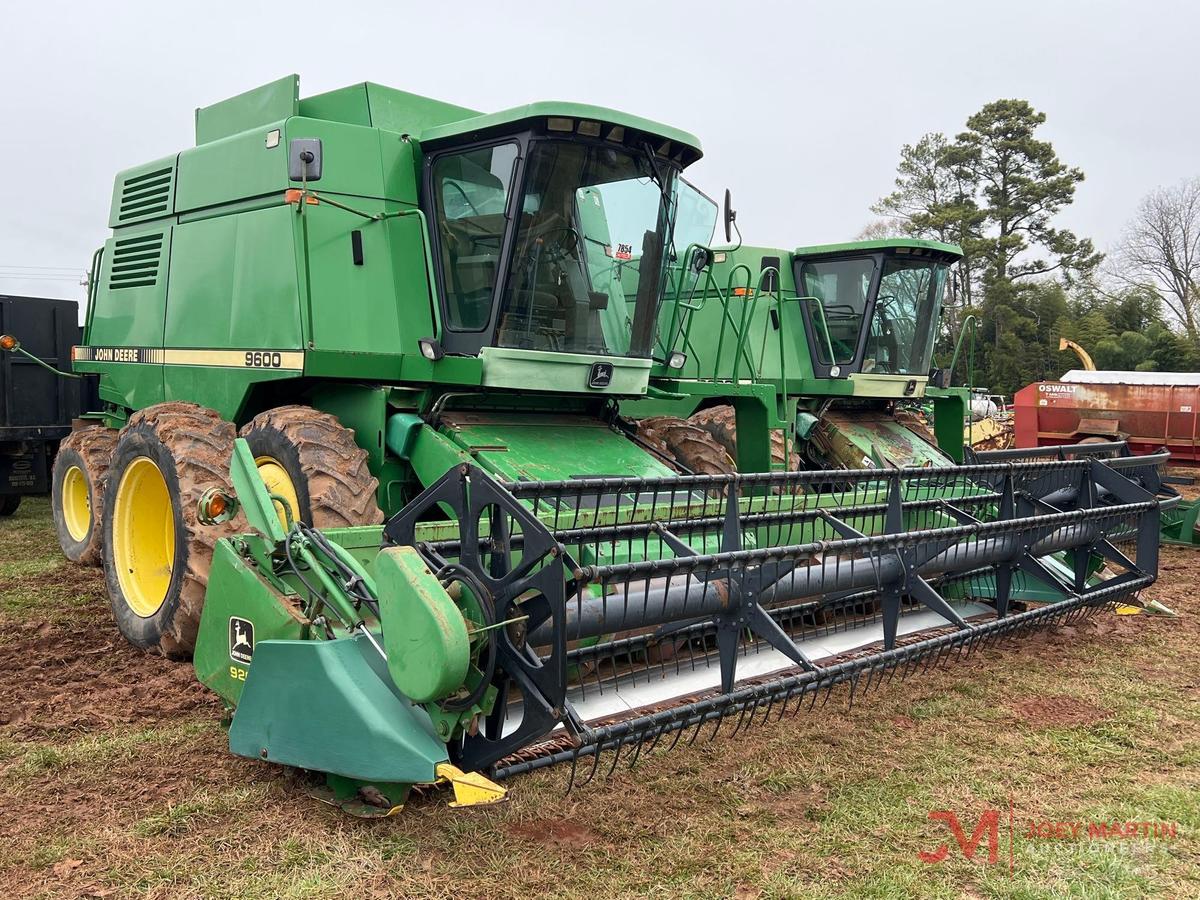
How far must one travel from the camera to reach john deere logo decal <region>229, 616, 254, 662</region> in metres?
2.96

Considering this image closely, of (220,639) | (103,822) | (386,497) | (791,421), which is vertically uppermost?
(791,421)

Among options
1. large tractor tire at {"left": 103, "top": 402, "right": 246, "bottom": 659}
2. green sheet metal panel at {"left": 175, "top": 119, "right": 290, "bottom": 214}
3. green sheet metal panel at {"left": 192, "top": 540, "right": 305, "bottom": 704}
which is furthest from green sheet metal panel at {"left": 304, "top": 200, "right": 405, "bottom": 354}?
green sheet metal panel at {"left": 192, "top": 540, "right": 305, "bottom": 704}

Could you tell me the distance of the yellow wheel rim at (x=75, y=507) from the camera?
648cm

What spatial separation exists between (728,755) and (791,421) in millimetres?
4202

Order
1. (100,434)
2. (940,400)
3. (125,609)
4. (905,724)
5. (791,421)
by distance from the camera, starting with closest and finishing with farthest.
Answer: (905,724) < (125,609) < (100,434) < (791,421) < (940,400)

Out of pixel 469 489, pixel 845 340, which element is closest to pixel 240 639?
pixel 469 489

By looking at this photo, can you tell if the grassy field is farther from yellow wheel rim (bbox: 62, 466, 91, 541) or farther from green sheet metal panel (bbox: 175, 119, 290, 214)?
yellow wheel rim (bbox: 62, 466, 91, 541)

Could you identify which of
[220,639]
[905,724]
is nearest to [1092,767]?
[905,724]

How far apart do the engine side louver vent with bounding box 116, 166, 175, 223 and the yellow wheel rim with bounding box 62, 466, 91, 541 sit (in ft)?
5.81

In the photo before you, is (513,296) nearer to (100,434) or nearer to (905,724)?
(905,724)

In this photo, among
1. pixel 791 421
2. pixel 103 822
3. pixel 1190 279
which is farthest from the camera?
pixel 1190 279

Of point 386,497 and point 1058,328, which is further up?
point 1058,328

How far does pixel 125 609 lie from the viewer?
4.52 meters

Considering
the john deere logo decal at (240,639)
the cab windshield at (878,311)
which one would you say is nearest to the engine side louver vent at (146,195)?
the john deere logo decal at (240,639)
